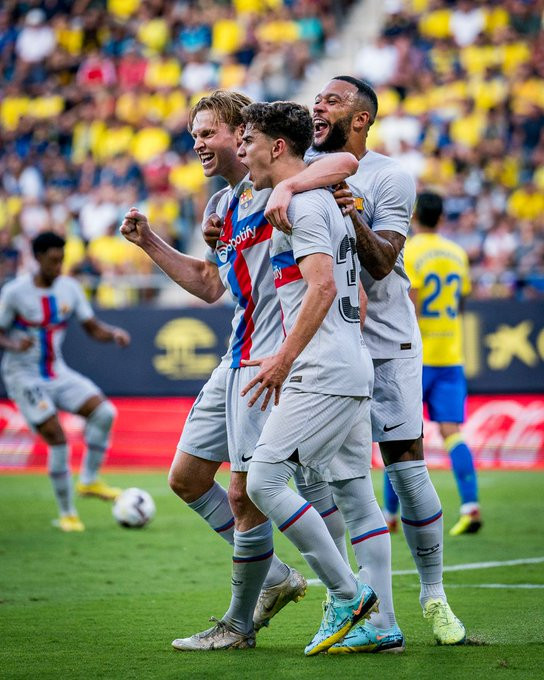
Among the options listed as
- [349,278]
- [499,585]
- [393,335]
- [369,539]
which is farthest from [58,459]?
[349,278]

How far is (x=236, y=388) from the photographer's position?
18.7ft

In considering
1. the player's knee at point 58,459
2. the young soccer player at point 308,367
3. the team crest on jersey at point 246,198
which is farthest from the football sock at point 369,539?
the player's knee at point 58,459

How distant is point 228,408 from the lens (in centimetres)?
571

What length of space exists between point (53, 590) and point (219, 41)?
15.9 meters

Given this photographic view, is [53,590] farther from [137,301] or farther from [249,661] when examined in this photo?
[137,301]

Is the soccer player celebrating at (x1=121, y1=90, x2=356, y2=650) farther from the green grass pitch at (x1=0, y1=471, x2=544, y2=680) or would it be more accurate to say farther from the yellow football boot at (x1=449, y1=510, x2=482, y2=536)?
the yellow football boot at (x1=449, y1=510, x2=482, y2=536)

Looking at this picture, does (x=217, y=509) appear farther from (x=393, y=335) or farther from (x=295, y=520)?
(x=393, y=335)

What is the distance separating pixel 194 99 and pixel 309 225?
16.6 meters

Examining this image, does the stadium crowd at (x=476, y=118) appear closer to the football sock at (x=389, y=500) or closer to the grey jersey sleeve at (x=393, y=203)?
the football sock at (x=389, y=500)

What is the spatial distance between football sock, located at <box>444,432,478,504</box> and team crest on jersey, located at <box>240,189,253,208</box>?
447 centimetres

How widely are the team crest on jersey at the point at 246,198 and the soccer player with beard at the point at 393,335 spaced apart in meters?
0.39

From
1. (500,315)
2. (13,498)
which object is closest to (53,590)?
(13,498)

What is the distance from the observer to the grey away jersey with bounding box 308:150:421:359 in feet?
18.9

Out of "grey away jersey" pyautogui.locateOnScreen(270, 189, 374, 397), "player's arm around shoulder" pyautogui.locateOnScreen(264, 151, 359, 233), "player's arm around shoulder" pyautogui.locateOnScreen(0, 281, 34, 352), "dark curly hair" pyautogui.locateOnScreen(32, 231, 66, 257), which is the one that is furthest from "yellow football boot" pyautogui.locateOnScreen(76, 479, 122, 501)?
"player's arm around shoulder" pyautogui.locateOnScreen(264, 151, 359, 233)
